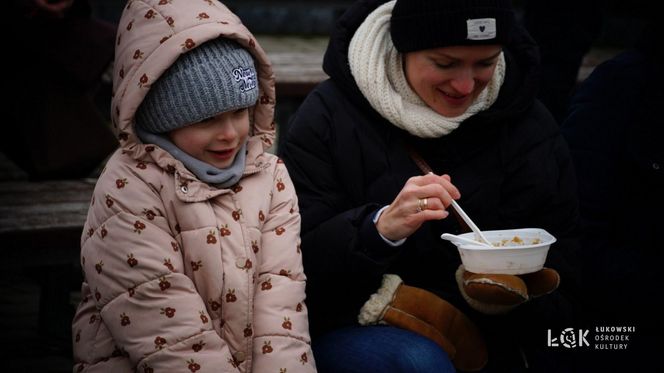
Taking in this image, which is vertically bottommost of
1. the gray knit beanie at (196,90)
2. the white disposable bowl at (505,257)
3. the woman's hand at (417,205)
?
the white disposable bowl at (505,257)

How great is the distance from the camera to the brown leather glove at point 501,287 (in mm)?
2469

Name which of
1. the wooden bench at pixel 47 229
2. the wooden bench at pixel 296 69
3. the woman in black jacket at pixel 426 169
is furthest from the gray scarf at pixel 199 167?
the wooden bench at pixel 296 69

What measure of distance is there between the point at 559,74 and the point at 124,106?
260 centimetres

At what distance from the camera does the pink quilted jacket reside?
2.39 meters

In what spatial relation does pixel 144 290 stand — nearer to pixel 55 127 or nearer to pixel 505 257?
pixel 505 257

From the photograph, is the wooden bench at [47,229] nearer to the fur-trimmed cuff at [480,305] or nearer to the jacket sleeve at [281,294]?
the jacket sleeve at [281,294]

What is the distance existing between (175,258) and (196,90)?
0.39 m

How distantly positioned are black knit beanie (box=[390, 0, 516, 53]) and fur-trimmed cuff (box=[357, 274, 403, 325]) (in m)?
0.61

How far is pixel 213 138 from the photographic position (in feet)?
8.40

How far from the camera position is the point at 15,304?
4.73 m

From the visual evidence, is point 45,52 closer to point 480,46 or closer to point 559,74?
point 480,46

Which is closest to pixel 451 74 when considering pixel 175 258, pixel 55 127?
pixel 175 258

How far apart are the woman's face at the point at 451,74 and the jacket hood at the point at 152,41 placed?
451 millimetres

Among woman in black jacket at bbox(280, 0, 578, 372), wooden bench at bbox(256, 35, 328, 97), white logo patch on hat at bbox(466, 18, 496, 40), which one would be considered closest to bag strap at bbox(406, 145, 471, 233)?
woman in black jacket at bbox(280, 0, 578, 372)
